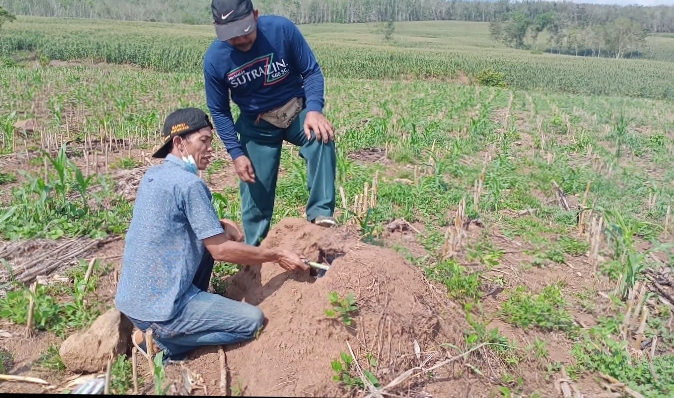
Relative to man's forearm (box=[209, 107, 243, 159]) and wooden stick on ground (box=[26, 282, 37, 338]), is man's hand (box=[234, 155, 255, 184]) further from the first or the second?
wooden stick on ground (box=[26, 282, 37, 338])

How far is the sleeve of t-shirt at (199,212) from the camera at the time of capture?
3221 mm

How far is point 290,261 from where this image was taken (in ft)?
11.6

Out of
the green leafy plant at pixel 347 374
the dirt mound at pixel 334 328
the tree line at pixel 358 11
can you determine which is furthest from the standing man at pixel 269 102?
the tree line at pixel 358 11

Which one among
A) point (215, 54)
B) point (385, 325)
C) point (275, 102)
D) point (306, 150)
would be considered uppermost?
point (215, 54)

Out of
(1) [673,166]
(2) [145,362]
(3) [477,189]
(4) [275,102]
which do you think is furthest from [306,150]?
(1) [673,166]

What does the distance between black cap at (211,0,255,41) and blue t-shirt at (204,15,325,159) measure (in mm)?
271

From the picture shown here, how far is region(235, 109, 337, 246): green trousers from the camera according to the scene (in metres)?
4.19

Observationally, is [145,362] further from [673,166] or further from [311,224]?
[673,166]

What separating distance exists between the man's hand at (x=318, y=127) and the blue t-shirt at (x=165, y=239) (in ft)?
3.46

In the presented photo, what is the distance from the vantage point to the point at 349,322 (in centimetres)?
334

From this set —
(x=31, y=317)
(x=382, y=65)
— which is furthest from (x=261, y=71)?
(x=382, y=65)

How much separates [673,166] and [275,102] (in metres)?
8.83

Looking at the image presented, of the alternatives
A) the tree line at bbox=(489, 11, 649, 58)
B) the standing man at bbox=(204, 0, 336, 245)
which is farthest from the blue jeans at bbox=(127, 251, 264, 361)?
the tree line at bbox=(489, 11, 649, 58)

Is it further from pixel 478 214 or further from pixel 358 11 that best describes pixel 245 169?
pixel 358 11
